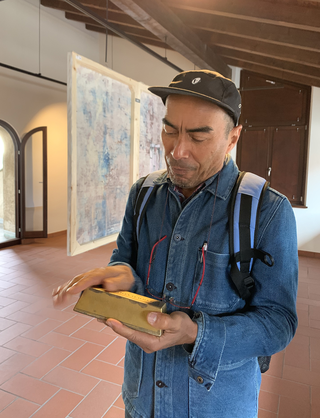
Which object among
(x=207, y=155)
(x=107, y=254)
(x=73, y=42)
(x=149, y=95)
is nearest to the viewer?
(x=207, y=155)

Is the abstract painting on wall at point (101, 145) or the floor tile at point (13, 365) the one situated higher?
the abstract painting on wall at point (101, 145)

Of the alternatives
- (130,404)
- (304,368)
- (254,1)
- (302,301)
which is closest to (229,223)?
(130,404)

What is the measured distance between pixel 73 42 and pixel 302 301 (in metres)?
7.81

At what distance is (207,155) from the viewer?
3.78 ft

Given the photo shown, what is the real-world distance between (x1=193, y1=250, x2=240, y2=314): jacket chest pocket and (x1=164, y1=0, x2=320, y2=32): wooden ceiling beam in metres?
3.38

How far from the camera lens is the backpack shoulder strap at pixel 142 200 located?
4.29 ft

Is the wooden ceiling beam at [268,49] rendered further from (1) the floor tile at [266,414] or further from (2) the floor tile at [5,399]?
(2) the floor tile at [5,399]

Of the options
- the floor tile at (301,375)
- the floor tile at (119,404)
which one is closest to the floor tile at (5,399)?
the floor tile at (119,404)

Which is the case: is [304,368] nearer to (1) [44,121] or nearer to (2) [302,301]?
(2) [302,301]

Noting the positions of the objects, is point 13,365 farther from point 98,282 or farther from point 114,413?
point 98,282

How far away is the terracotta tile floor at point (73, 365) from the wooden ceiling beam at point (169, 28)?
3459 mm

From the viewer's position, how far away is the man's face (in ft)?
3.67

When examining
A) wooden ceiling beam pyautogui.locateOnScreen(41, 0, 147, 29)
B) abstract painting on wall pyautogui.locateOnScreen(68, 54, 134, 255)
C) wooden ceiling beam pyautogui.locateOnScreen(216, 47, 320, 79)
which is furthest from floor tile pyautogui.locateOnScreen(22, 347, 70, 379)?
wooden ceiling beam pyautogui.locateOnScreen(41, 0, 147, 29)

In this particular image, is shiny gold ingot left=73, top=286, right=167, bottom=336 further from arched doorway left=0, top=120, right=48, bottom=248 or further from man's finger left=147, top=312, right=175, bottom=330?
arched doorway left=0, top=120, right=48, bottom=248
